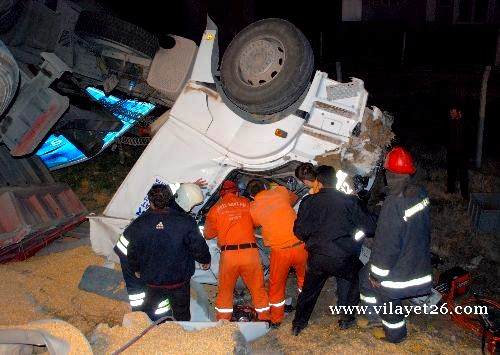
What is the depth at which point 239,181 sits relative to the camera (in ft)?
16.5

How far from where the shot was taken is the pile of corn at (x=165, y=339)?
2707 mm

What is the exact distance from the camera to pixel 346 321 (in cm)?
404

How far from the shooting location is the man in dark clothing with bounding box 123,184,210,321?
3779 millimetres

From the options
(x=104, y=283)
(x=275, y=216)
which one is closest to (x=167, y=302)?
(x=104, y=283)

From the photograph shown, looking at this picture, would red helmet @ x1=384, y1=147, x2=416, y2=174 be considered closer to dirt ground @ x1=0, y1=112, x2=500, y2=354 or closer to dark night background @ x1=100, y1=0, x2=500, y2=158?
dirt ground @ x1=0, y1=112, x2=500, y2=354


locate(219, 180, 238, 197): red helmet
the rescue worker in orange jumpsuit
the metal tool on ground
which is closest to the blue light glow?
locate(219, 180, 238, 197): red helmet

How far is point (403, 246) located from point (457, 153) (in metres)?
3.54

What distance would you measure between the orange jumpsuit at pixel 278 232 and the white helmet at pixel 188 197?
1.54ft

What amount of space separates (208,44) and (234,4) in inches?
269

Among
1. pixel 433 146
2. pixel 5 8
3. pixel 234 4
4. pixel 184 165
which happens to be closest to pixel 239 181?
pixel 184 165

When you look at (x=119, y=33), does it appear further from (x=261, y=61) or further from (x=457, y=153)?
(x=457, y=153)

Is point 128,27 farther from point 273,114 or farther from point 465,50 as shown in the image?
point 465,50

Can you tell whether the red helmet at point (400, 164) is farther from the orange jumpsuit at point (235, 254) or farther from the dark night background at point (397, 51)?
the dark night background at point (397, 51)

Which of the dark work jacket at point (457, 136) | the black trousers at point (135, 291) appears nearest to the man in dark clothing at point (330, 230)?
the black trousers at point (135, 291)
